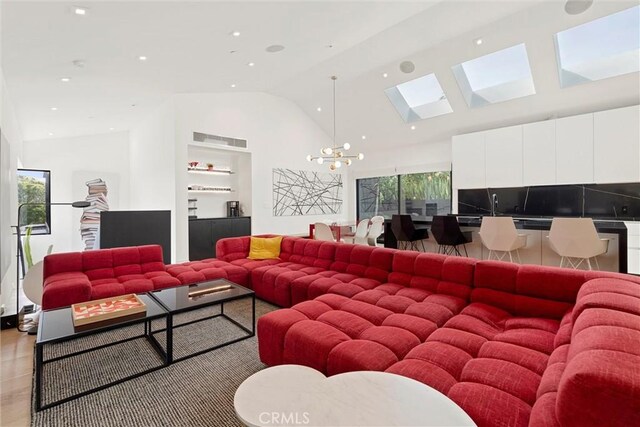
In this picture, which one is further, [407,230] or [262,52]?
[407,230]

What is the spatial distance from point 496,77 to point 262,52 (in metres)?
4.26

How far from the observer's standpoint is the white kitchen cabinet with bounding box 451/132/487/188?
629cm

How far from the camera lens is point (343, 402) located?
1.11 m

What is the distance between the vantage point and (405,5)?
3807 mm

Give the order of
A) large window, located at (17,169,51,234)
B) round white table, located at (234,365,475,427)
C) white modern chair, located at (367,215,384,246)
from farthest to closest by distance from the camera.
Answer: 1. white modern chair, located at (367,215,384,246)
2. large window, located at (17,169,51,234)
3. round white table, located at (234,365,475,427)

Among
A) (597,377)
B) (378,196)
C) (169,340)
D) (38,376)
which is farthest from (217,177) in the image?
(597,377)

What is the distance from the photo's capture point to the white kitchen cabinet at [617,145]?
467cm

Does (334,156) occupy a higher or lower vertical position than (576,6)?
lower

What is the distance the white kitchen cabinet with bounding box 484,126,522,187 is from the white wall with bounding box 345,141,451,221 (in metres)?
1.22

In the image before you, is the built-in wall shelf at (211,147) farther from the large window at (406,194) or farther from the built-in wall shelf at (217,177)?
the large window at (406,194)

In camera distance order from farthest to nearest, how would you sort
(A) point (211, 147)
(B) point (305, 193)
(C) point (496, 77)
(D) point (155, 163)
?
(B) point (305, 193), (A) point (211, 147), (D) point (155, 163), (C) point (496, 77)

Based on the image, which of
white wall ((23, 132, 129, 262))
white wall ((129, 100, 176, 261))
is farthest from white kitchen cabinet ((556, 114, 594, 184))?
white wall ((23, 132, 129, 262))

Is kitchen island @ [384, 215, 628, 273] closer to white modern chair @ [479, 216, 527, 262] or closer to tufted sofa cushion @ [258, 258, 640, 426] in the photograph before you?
white modern chair @ [479, 216, 527, 262]

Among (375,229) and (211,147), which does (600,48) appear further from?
(211,147)
